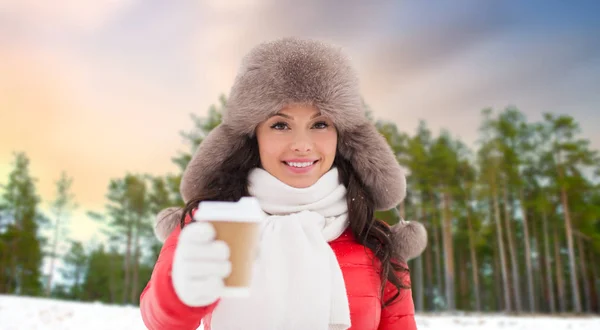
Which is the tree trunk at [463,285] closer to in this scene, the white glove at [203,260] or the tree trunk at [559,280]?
the tree trunk at [559,280]

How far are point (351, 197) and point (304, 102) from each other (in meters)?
0.66

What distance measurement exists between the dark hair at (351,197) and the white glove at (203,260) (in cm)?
116

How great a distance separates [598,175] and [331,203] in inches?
985

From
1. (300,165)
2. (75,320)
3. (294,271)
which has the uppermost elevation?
(300,165)

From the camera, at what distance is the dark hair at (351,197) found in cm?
273

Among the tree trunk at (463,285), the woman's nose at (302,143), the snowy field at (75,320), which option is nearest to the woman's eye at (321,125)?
the woman's nose at (302,143)

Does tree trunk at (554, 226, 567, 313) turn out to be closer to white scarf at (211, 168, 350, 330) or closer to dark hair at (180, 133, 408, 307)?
dark hair at (180, 133, 408, 307)

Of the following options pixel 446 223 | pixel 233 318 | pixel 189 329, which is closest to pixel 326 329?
pixel 233 318

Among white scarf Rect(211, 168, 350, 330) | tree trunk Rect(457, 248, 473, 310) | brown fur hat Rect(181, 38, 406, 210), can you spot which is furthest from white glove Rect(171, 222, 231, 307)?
tree trunk Rect(457, 248, 473, 310)

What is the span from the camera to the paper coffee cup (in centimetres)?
Answer: 143

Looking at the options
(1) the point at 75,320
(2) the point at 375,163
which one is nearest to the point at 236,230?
(2) the point at 375,163

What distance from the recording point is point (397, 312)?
9.05 feet

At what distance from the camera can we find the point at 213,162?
2840mm

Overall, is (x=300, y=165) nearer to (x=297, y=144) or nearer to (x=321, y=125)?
(x=297, y=144)
